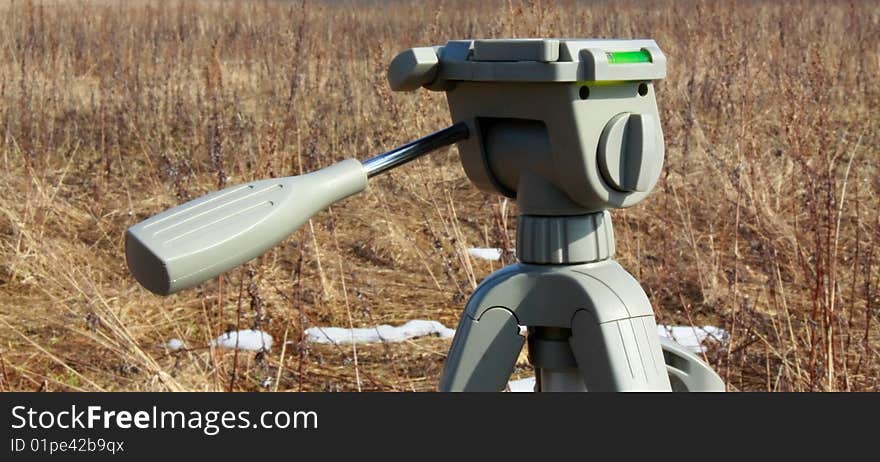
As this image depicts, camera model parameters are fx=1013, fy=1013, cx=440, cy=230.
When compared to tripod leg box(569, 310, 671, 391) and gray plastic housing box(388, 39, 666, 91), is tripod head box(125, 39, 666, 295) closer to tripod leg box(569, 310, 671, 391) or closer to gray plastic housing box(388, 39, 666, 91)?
gray plastic housing box(388, 39, 666, 91)

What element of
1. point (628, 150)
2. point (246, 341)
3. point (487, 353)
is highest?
point (628, 150)

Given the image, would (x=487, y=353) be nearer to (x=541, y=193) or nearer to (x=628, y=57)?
(x=541, y=193)

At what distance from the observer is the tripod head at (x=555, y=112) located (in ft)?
3.22

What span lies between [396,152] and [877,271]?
252 centimetres

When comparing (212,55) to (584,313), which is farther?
(212,55)

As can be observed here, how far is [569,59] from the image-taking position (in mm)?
967

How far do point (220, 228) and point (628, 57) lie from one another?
438 millimetres

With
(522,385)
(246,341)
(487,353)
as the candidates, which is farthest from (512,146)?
(246,341)

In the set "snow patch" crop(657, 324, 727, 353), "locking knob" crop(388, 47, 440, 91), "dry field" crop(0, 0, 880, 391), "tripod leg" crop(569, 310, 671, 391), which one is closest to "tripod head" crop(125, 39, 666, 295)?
"locking knob" crop(388, 47, 440, 91)

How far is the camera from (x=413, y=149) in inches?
40.9

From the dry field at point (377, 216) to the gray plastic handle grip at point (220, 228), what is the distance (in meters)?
1.30

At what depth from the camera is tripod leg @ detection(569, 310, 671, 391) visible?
1.07 metres
